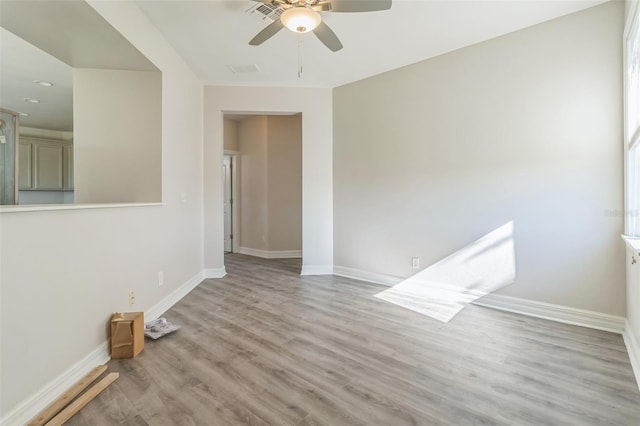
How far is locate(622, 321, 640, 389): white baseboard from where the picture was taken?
6.26ft

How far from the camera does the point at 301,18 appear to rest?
6.80ft

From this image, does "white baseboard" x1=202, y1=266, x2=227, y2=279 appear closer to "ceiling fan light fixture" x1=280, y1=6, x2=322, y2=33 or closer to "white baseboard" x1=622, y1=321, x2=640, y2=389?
"ceiling fan light fixture" x1=280, y1=6, x2=322, y2=33

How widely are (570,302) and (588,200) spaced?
0.95 metres

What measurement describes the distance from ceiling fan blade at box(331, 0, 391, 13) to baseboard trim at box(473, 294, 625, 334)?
2931 mm

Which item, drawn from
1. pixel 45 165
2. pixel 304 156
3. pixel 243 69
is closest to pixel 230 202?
pixel 304 156

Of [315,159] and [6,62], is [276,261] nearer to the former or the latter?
[315,159]

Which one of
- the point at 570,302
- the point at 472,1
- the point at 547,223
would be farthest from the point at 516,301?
the point at 472,1

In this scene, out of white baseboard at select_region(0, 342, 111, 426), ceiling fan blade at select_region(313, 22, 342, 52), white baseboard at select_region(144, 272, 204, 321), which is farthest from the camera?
white baseboard at select_region(144, 272, 204, 321)

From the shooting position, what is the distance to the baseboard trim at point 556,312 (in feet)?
8.32

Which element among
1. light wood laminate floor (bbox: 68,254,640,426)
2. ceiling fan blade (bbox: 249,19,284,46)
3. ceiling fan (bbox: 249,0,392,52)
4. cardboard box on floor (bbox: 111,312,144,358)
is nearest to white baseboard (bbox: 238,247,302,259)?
light wood laminate floor (bbox: 68,254,640,426)

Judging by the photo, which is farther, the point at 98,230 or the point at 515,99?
the point at 515,99

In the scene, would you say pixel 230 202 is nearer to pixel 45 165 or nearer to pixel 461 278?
pixel 45 165

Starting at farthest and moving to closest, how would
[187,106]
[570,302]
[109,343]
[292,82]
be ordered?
[292,82] → [187,106] → [570,302] → [109,343]

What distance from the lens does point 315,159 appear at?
4.50m
